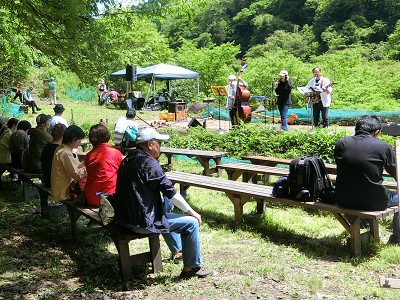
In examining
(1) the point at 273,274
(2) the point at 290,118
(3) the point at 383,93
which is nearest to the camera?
(1) the point at 273,274

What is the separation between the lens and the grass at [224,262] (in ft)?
11.9

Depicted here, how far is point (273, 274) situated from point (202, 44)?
59.4 m

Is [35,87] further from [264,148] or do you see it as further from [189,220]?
[189,220]

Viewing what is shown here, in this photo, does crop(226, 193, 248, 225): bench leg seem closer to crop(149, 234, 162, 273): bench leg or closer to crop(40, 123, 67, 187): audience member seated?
crop(149, 234, 162, 273): bench leg

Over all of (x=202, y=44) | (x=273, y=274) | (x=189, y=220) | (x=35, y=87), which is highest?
(x=202, y=44)

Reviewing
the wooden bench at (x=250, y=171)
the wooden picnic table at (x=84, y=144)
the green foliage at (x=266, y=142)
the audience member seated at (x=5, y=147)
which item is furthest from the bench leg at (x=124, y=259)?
the wooden picnic table at (x=84, y=144)

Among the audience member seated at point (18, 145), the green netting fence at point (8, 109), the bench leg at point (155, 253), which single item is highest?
the green netting fence at point (8, 109)

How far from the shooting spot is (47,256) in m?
4.52

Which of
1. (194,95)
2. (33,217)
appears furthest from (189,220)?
(194,95)

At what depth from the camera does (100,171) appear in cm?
445

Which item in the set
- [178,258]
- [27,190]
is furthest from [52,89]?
[178,258]

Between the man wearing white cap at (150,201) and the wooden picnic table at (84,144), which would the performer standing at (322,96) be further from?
the man wearing white cap at (150,201)

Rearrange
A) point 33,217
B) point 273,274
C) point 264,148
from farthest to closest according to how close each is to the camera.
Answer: point 264,148 < point 33,217 < point 273,274

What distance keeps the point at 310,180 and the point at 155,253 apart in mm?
1711
